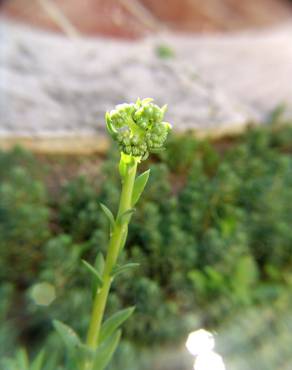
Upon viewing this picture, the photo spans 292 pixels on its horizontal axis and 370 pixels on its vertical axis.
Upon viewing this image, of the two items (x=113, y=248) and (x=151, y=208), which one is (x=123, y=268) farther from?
(x=151, y=208)

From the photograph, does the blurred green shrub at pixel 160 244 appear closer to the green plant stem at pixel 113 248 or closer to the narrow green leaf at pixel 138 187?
the green plant stem at pixel 113 248

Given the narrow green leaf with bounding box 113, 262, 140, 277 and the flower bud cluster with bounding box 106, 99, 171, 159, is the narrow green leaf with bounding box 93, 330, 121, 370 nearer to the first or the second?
the narrow green leaf with bounding box 113, 262, 140, 277

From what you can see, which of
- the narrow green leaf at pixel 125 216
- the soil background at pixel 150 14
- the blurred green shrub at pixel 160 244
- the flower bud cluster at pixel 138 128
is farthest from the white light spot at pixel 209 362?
the soil background at pixel 150 14

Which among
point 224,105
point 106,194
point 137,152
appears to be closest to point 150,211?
point 106,194

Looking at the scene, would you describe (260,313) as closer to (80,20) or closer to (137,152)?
(137,152)

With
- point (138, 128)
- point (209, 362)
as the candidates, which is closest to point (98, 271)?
point (138, 128)

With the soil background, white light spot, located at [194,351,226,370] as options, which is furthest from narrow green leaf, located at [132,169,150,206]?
the soil background
